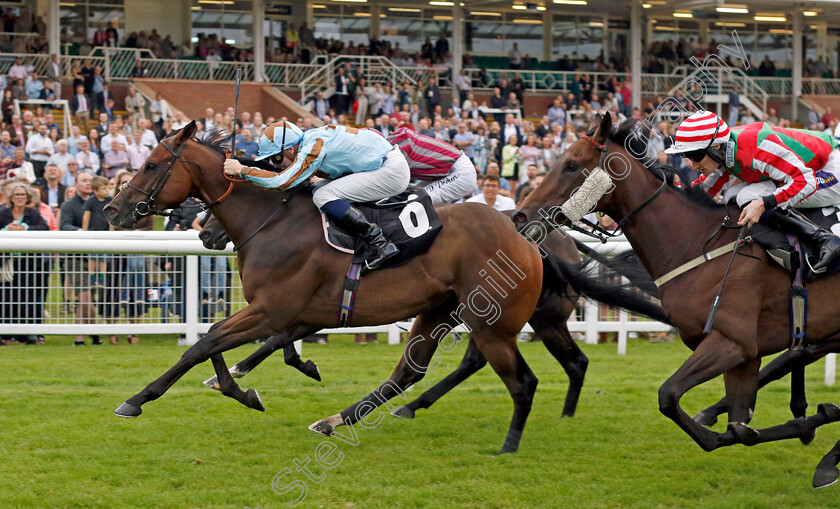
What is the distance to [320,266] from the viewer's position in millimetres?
5395

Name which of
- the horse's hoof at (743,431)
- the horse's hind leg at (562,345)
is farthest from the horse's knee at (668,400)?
the horse's hind leg at (562,345)

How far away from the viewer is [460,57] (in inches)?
913

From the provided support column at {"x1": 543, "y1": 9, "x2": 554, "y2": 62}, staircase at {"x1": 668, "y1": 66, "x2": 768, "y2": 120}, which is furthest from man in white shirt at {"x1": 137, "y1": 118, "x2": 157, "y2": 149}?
support column at {"x1": 543, "y1": 9, "x2": 554, "y2": 62}

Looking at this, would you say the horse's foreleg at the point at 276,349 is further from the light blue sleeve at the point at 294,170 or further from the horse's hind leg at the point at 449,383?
the light blue sleeve at the point at 294,170

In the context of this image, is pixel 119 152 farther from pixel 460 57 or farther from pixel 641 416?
pixel 460 57

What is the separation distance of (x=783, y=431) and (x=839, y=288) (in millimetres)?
720

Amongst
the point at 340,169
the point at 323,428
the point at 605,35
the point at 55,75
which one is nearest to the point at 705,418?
the point at 323,428

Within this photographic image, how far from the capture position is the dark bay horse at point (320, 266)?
5.37m

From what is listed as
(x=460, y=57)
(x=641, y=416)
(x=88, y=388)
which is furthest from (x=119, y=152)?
(x=460, y=57)

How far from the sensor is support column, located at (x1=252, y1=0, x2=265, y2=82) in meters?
21.8

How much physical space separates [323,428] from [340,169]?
4.71 feet

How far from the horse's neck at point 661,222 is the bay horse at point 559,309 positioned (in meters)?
0.93

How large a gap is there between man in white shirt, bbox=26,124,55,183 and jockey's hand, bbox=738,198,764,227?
10.5 metres

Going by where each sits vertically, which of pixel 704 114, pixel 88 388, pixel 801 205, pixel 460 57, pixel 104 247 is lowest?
pixel 88 388
